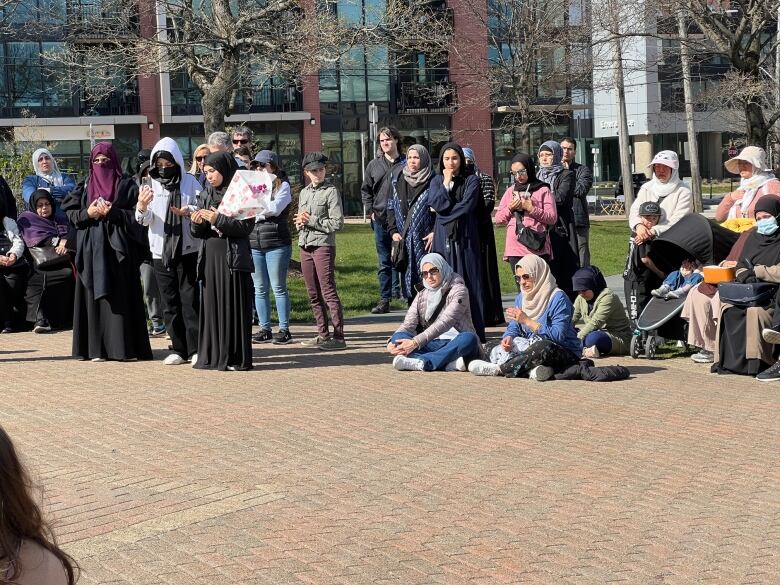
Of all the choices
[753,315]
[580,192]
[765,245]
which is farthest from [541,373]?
[580,192]

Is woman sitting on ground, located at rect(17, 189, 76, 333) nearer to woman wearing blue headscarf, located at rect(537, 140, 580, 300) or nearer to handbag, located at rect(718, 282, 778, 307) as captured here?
woman wearing blue headscarf, located at rect(537, 140, 580, 300)

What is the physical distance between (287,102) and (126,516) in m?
49.7

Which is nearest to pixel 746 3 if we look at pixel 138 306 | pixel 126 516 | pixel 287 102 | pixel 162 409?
pixel 138 306

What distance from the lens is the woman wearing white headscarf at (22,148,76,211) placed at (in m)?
16.4

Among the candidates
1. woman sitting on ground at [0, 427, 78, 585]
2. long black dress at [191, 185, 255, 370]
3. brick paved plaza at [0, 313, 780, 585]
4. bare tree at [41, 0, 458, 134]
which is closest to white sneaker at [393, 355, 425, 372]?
brick paved plaza at [0, 313, 780, 585]

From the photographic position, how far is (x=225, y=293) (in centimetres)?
1209

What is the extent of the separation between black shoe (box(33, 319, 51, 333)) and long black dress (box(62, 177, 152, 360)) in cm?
321

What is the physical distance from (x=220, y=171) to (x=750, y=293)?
4916 millimetres

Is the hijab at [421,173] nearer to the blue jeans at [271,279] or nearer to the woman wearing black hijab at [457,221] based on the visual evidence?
the woman wearing black hijab at [457,221]

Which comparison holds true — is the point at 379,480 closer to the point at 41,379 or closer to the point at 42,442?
the point at 42,442

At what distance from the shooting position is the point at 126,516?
6.95 m

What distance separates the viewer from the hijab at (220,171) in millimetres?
12430

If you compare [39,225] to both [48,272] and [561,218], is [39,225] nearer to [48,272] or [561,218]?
[48,272]

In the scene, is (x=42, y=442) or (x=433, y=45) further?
(x=433, y=45)
